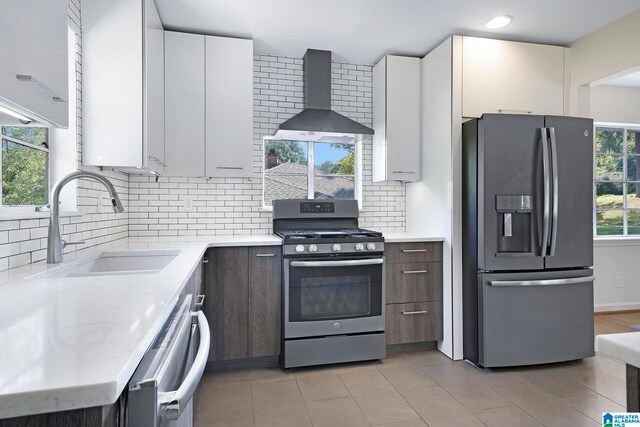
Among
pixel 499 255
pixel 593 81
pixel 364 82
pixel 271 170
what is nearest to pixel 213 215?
pixel 271 170

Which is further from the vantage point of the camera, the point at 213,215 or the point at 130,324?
the point at 213,215

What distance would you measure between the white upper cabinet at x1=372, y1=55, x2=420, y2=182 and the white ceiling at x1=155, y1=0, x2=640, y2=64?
19cm

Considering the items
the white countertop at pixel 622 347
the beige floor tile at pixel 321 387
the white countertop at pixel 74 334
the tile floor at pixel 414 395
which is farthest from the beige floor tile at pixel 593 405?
the white countertop at pixel 74 334

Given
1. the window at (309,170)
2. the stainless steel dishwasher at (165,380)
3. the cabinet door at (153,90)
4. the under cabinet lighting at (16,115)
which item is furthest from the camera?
the window at (309,170)

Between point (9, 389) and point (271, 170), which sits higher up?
point (271, 170)

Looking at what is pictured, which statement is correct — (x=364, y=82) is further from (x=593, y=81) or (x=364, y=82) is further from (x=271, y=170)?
(x=593, y=81)

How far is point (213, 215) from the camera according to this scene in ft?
11.1

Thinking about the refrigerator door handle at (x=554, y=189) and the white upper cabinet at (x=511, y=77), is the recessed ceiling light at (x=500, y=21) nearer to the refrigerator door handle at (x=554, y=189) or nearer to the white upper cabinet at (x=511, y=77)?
the white upper cabinet at (x=511, y=77)

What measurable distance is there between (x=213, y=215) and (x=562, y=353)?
300cm

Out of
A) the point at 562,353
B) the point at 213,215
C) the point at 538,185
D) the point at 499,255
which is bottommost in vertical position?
the point at 562,353

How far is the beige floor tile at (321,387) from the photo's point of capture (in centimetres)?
245

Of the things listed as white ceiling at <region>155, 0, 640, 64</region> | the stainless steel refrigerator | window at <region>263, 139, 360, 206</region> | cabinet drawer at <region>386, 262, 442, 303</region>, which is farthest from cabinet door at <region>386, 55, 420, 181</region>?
cabinet drawer at <region>386, 262, 442, 303</region>

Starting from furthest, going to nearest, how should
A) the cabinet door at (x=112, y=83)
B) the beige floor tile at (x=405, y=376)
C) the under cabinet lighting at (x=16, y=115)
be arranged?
the beige floor tile at (x=405, y=376) → the cabinet door at (x=112, y=83) → the under cabinet lighting at (x=16, y=115)

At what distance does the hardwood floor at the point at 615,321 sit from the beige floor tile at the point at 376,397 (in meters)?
2.42
